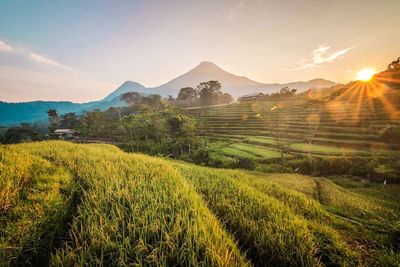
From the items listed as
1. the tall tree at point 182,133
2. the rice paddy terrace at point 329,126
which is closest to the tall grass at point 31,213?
the rice paddy terrace at point 329,126

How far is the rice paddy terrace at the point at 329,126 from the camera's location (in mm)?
28344

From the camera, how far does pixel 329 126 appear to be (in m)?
37.0

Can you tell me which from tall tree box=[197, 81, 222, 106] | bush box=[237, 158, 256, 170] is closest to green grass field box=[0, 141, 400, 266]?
bush box=[237, 158, 256, 170]

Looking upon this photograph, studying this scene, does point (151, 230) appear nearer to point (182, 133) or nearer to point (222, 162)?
point (222, 162)

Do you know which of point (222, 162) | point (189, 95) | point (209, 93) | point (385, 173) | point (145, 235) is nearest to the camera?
point (145, 235)

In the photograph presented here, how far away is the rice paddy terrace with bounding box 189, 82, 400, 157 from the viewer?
93.0ft

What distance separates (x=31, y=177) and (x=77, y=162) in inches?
67.6

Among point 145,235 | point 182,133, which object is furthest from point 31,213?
point 182,133

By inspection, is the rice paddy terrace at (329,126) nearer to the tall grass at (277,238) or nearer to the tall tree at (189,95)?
the tall grass at (277,238)

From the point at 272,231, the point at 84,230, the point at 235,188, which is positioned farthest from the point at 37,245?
the point at 235,188

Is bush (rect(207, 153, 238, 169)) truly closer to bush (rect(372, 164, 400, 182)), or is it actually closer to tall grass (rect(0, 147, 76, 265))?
bush (rect(372, 164, 400, 182))

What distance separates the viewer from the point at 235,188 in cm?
550

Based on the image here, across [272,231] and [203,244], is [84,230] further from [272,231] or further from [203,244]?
[272,231]

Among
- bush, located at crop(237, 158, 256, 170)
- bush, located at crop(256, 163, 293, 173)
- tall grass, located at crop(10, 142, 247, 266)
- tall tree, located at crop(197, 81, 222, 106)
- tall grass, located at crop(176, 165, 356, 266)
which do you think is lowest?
bush, located at crop(256, 163, 293, 173)
